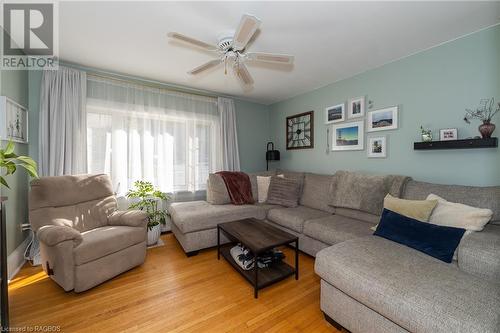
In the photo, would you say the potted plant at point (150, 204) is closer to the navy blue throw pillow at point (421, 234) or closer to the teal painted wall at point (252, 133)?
the teal painted wall at point (252, 133)

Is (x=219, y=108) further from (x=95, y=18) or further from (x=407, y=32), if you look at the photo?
(x=407, y=32)

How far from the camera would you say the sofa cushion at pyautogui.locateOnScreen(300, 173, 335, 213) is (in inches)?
117

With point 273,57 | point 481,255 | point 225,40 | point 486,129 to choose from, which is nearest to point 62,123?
point 225,40

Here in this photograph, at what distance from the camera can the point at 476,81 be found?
2035mm

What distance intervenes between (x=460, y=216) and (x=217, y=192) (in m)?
2.69

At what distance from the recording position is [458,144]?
6.70 feet

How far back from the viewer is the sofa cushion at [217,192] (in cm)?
323

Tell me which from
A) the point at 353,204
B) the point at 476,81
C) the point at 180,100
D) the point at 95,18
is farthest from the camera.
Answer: the point at 180,100

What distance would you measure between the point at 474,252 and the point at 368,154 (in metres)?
1.72

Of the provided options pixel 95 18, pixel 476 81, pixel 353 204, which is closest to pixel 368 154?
pixel 353 204

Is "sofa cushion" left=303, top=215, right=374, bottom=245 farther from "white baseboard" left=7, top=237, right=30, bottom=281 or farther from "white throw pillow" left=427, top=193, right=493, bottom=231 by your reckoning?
"white baseboard" left=7, top=237, right=30, bottom=281

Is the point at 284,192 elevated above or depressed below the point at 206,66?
below

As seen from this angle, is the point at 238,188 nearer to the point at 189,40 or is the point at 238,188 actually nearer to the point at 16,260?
the point at 189,40

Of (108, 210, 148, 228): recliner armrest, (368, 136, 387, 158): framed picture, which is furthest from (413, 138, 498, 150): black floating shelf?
(108, 210, 148, 228): recliner armrest
